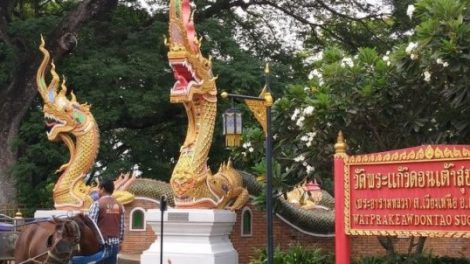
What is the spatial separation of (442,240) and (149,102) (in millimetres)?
9008

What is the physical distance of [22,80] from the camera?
2086cm

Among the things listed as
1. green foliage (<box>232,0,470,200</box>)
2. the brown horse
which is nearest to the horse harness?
the brown horse

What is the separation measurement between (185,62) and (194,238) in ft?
11.3

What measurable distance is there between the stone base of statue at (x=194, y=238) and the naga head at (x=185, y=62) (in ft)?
7.65

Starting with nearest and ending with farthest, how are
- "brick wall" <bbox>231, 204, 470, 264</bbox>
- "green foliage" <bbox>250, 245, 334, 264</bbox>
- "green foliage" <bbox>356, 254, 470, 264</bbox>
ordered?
"green foliage" <bbox>356, 254, 470, 264</bbox>, "green foliage" <bbox>250, 245, 334, 264</bbox>, "brick wall" <bbox>231, 204, 470, 264</bbox>

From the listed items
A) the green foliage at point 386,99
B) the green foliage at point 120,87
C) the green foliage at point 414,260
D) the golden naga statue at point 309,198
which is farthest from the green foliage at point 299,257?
the green foliage at point 120,87

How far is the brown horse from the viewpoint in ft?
25.1

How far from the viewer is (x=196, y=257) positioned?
13.2 metres

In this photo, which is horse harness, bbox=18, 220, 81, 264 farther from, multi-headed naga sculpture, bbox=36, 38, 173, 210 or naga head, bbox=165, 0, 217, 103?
multi-headed naga sculpture, bbox=36, 38, 173, 210

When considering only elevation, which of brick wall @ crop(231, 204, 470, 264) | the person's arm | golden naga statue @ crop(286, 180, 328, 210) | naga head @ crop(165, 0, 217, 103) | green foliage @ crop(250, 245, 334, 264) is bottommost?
green foliage @ crop(250, 245, 334, 264)

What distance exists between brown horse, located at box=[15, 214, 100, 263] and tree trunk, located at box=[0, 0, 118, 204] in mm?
12174

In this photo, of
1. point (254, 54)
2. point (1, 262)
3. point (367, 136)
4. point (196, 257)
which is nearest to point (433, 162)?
point (367, 136)

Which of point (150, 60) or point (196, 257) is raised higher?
point (150, 60)

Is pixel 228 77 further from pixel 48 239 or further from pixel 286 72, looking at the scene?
pixel 48 239
